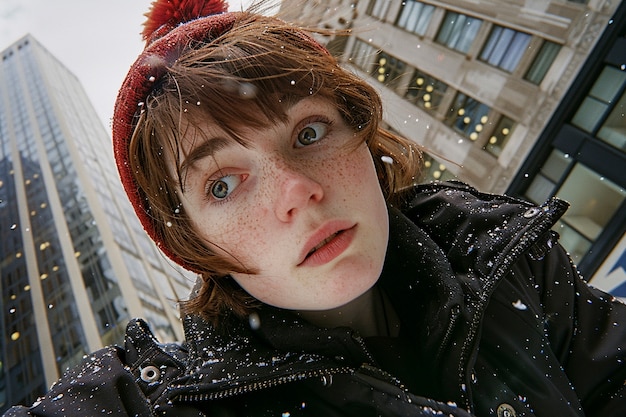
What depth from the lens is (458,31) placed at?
28.1 feet

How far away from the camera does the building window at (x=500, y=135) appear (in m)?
7.81

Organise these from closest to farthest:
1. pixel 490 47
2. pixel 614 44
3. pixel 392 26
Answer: pixel 614 44 → pixel 490 47 → pixel 392 26

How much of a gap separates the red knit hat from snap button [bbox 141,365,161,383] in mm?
424

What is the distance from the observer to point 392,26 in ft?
32.6

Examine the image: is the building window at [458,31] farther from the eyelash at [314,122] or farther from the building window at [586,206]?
the eyelash at [314,122]

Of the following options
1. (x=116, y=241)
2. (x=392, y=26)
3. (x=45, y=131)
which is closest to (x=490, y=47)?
(x=392, y=26)

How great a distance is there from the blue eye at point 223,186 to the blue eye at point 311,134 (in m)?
0.27

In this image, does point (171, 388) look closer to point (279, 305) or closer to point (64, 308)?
point (279, 305)

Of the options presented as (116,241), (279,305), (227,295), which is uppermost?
(279,305)

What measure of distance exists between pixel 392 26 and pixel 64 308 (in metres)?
14.5

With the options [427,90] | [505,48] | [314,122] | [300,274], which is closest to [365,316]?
[300,274]

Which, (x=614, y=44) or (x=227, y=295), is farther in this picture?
(x=614, y=44)

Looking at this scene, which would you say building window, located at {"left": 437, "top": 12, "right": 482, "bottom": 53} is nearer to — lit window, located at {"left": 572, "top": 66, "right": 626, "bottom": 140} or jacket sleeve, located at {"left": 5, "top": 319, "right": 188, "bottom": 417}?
lit window, located at {"left": 572, "top": 66, "right": 626, "bottom": 140}

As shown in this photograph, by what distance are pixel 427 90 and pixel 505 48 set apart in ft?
6.26
